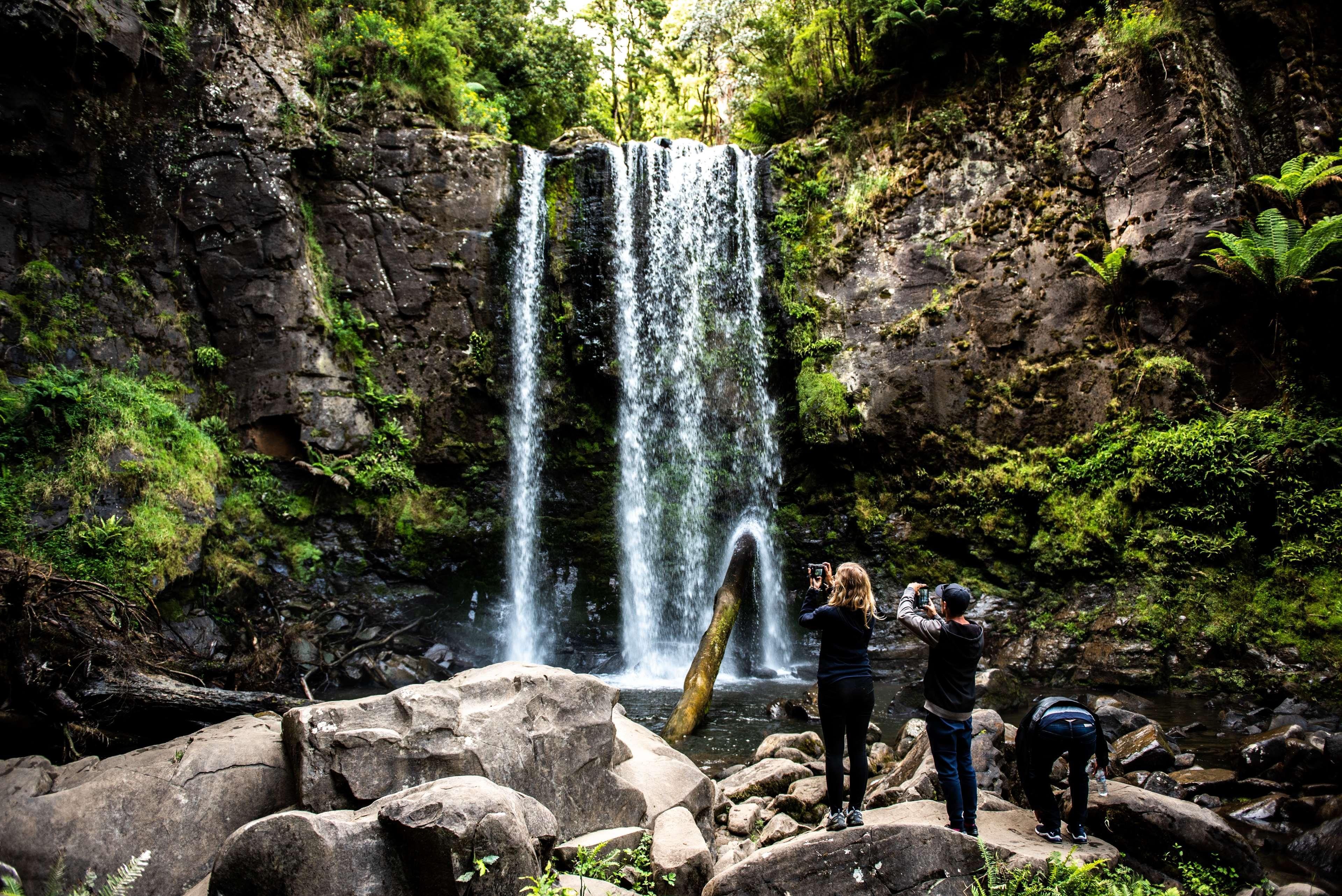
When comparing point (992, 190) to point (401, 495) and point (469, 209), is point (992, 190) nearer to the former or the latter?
point (469, 209)

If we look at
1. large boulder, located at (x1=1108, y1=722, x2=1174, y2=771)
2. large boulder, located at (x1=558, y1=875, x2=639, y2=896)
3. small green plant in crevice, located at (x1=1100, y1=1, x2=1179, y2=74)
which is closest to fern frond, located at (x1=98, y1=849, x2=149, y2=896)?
large boulder, located at (x1=558, y1=875, x2=639, y2=896)

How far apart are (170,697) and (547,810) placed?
3611 millimetres

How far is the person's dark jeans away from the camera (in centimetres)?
378

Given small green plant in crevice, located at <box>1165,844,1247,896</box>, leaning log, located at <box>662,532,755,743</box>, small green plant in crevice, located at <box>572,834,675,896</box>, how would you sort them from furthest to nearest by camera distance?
leaning log, located at <box>662,532,755,743</box>
small green plant in crevice, located at <box>572,834,675,896</box>
small green plant in crevice, located at <box>1165,844,1247,896</box>

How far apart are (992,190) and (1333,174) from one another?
432 centimetres

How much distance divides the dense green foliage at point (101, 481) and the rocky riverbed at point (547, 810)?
167 inches

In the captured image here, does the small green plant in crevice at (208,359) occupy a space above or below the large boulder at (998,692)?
above

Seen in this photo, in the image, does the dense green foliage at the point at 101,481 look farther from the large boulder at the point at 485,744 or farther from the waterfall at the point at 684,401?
the waterfall at the point at 684,401

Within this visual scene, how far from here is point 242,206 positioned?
1092 cm

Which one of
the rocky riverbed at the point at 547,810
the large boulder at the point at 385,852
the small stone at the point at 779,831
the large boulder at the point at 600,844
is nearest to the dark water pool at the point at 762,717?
the rocky riverbed at the point at 547,810

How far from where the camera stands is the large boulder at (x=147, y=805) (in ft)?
12.7

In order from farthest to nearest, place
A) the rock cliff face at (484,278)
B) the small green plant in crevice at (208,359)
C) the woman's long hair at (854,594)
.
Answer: the small green plant in crevice at (208,359)
the rock cliff face at (484,278)
the woman's long hair at (854,594)

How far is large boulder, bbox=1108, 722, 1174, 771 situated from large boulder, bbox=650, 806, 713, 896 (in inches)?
154

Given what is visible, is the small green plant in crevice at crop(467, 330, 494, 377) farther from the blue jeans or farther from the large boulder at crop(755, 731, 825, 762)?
the blue jeans
